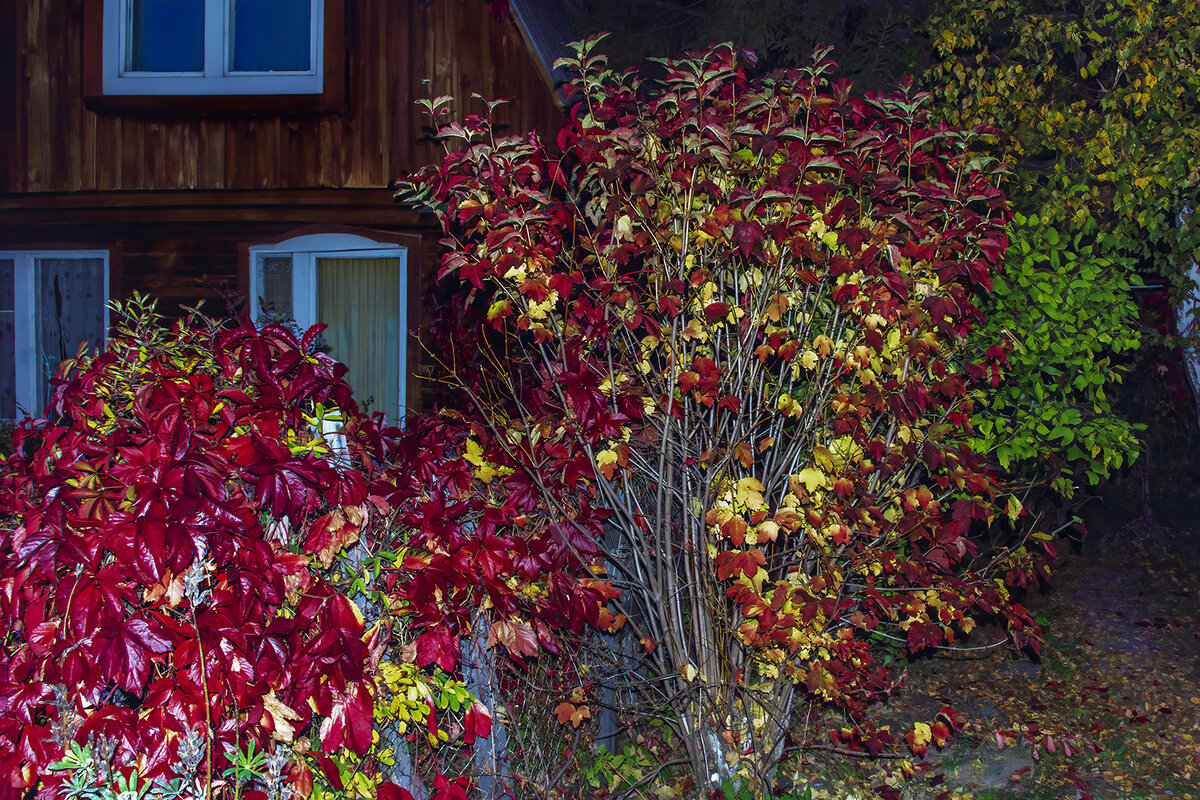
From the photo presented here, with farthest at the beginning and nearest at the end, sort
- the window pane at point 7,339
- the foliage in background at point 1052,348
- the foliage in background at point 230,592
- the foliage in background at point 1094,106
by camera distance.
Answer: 1. the window pane at point 7,339
2. the foliage in background at point 1094,106
3. the foliage in background at point 1052,348
4. the foliage in background at point 230,592

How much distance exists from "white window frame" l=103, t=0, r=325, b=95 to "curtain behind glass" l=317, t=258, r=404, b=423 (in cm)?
153

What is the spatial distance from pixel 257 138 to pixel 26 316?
3.14 meters

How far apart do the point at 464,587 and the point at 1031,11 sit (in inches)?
219

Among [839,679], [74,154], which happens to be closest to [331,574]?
[839,679]

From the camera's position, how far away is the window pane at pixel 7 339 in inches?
353

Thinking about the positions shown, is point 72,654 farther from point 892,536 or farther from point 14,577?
point 892,536

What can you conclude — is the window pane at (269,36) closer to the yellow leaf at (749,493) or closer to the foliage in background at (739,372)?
the foliage in background at (739,372)

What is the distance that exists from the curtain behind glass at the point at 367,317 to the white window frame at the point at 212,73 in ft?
5.02

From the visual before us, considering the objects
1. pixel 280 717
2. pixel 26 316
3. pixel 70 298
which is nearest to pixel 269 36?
pixel 70 298

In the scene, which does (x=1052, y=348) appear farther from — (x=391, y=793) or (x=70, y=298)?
(x=70, y=298)

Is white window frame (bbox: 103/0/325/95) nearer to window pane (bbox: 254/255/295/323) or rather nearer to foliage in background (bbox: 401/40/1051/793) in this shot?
window pane (bbox: 254/255/295/323)

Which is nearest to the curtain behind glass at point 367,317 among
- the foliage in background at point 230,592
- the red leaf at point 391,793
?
the foliage in background at point 230,592

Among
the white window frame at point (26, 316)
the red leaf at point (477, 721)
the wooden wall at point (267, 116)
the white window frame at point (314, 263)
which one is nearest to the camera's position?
the red leaf at point (477, 721)

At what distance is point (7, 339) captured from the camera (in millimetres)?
9031
